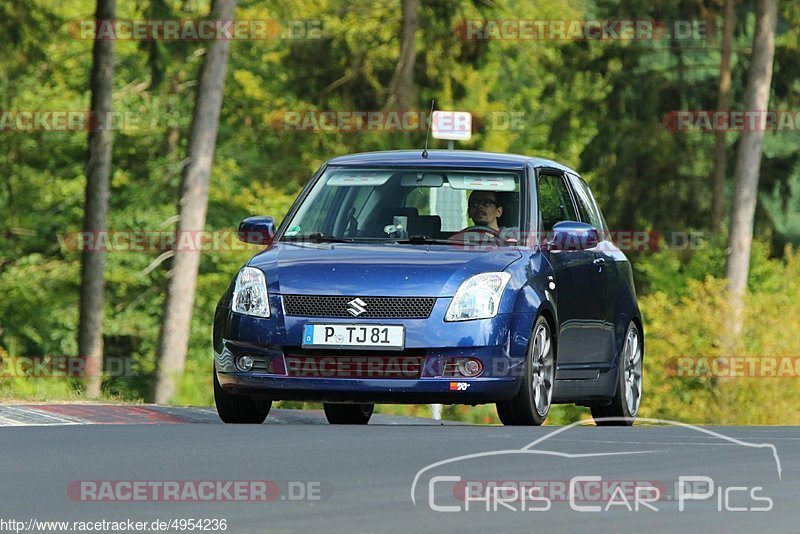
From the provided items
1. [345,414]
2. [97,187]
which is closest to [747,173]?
[97,187]

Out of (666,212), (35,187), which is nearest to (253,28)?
(35,187)

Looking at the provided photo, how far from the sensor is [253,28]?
4659 cm

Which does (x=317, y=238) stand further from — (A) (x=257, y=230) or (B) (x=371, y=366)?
(B) (x=371, y=366)

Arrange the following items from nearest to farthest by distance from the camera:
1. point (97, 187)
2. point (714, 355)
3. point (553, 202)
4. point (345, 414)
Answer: point (553, 202) < point (345, 414) < point (97, 187) < point (714, 355)

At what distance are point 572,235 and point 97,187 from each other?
19.9 metres

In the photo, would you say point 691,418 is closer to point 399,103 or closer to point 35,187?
point 399,103

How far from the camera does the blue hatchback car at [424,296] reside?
12.3 m

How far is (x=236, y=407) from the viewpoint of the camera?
1329cm

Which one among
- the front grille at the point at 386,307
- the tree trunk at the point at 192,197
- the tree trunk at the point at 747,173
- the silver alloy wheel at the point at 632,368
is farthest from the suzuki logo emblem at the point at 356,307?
the tree trunk at the point at 747,173

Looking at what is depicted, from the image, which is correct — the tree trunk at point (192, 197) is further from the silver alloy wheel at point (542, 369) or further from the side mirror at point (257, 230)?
the silver alloy wheel at point (542, 369)

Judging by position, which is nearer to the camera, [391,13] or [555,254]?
[555,254]

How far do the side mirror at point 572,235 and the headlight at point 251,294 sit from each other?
2107mm

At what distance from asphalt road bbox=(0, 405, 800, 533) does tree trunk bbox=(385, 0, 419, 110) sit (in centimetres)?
3248

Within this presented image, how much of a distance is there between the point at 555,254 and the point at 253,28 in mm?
33844
